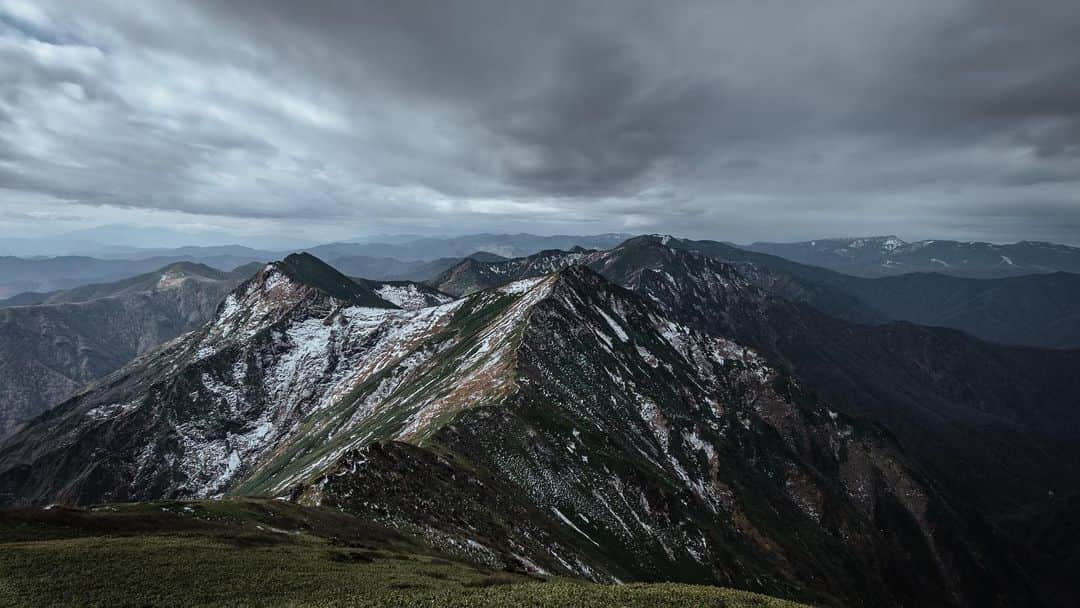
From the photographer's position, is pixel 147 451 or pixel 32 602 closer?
pixel 32 602

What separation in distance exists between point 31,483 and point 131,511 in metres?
203

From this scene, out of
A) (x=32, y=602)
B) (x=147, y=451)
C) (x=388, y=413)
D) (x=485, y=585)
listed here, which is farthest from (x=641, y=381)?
(x=147, y=451)

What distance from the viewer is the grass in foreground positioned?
3419cm

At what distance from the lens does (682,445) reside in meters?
164

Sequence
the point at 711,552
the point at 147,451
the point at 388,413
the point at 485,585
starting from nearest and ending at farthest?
the point at 485,585
the point at 711,552
the point at 388,413
the point at 147,451

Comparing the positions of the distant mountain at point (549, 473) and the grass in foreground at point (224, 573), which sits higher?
the grass in foreground at point (224, 573)

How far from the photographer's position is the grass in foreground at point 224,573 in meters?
→ 34.2

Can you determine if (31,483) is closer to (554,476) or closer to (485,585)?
(554,476)

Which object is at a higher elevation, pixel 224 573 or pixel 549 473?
pixel 224 573

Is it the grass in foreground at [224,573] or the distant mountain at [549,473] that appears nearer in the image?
the grass in foreground at [224,573]

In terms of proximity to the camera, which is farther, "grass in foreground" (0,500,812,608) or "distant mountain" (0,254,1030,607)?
"distant mountain" (0,254,1030,607)

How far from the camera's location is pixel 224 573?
127ft

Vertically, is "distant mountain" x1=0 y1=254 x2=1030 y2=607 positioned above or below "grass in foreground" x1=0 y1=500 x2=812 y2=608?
below

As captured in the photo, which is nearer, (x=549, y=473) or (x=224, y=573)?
(x=224, y=573)
